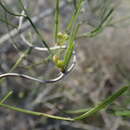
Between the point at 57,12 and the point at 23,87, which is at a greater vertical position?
the point at 57,12

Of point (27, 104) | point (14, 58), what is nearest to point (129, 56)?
point (14, 58)

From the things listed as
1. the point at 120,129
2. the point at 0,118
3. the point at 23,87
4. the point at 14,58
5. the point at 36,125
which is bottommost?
the point at 120,129

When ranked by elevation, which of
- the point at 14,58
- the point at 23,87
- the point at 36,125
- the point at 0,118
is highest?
the point at 14,58

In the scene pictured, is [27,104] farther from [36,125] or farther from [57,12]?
[57,12]

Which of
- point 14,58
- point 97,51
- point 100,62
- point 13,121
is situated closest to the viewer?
point 13,121

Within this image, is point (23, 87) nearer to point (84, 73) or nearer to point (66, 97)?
point (66, 97)

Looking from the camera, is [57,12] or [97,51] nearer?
[57,12]

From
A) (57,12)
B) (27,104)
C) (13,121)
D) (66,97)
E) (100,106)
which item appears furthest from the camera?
(66,97)

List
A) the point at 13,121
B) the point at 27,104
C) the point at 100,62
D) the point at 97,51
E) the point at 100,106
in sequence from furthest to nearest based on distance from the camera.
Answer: the point at 97,51
the point at 100,62
the point at 13,121
the point at 27,104
the point at 100,106

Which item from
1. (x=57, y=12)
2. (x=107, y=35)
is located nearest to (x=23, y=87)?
(x=107, y=35)
